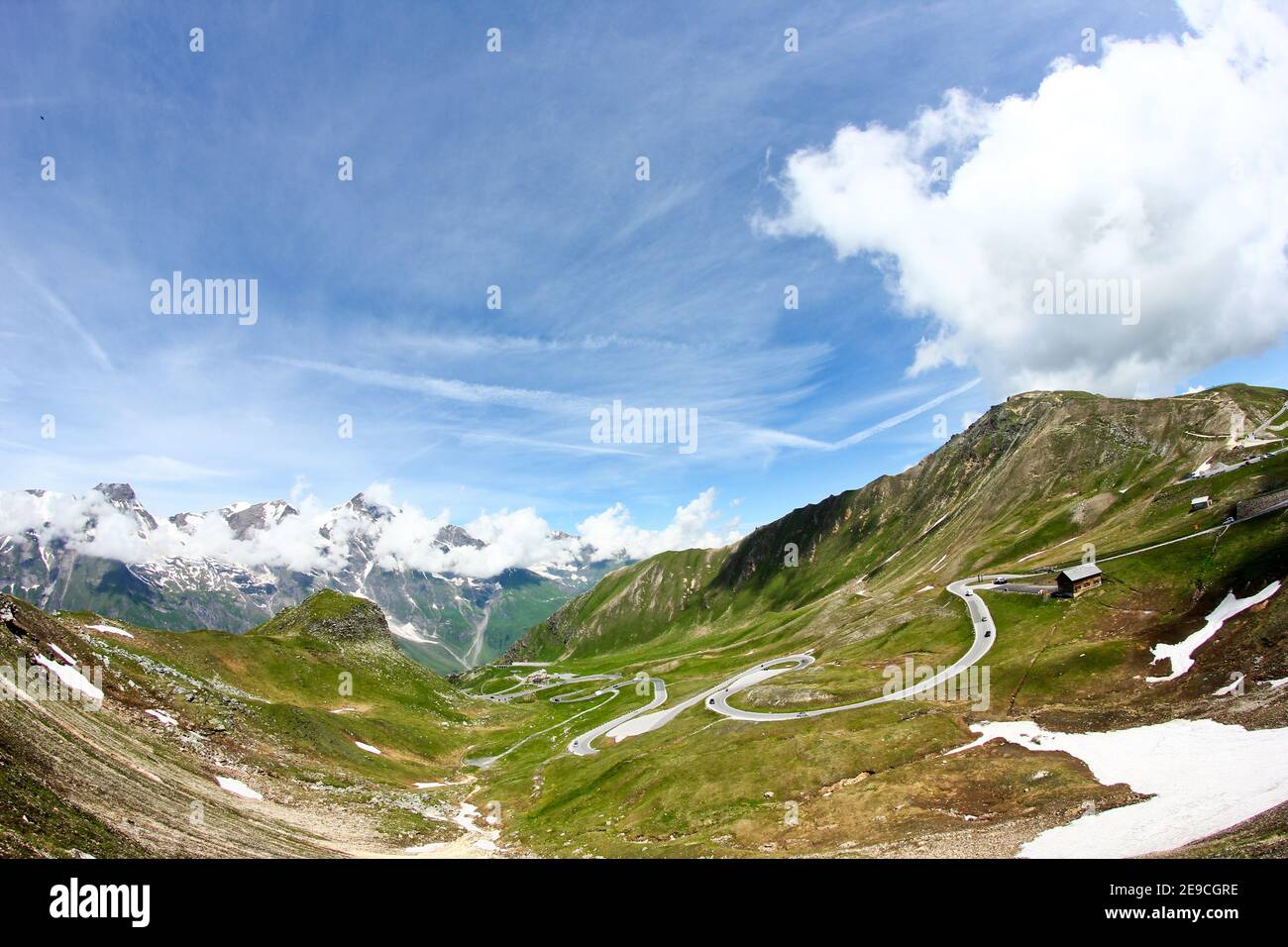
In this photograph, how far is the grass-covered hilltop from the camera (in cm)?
4229

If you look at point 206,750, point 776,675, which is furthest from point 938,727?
point 206,750

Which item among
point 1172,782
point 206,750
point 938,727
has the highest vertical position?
point 1172,782

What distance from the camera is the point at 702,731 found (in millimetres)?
100188

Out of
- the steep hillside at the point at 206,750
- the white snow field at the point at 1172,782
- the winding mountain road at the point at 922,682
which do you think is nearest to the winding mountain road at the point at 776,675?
the winding mountain road at the point at 922,682

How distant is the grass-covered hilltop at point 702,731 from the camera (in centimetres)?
4229

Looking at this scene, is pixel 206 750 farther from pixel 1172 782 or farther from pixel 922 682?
pixel 922 682

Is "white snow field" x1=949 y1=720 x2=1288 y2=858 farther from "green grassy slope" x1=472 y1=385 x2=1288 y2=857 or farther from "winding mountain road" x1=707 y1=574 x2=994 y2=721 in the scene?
"winding mountain road" x1=707 y1=574 x2=994 y2=721

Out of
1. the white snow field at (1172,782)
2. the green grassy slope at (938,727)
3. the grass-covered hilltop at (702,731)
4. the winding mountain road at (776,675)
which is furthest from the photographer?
the winding mountain road at (776,675)

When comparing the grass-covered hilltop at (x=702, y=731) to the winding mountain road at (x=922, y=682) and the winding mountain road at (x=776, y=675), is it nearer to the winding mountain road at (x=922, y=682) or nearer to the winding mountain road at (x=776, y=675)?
the winding mountain road at (x=776, y=675)

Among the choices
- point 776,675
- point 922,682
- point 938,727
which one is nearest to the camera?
point 938,727

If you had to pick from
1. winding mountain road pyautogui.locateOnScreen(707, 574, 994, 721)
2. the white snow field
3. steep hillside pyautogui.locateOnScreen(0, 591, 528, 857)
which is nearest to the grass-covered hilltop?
steep hillside pyautogui.locateOnScreen(0, 591, 528, 857)

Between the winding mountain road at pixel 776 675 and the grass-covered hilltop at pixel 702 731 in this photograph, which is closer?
the grass-covered hilltop at pixel 702 731

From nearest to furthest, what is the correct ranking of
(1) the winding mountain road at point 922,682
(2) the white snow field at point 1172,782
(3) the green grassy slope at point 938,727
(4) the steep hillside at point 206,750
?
(4) the steep hillside at point 206,750
(2) the white snow field at point 1172,782
(3) the green grassy slope at point 938,727
(1) the winding mountain road at point 922,682
